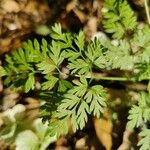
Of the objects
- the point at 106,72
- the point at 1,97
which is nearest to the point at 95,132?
the point at 106,72

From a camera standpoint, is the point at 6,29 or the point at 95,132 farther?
the point at 6,29

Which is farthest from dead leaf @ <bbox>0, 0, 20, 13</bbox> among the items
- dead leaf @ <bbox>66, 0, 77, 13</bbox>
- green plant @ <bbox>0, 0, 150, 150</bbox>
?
green plant @ <bbox>0, 0, 150, 150</bbox>

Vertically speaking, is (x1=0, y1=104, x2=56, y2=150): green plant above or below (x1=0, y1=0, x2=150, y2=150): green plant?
below

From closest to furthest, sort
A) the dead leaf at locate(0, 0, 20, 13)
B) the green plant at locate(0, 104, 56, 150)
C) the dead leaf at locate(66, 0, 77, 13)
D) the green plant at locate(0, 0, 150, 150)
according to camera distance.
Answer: the green plant at locate(0, 0, 150, 150)
the green plant at locate(0, 104, 56, 150)
the dead leaf at locate(0, 0, 20, 13)
the dead leaf at locate(66, 0, 77, 13)

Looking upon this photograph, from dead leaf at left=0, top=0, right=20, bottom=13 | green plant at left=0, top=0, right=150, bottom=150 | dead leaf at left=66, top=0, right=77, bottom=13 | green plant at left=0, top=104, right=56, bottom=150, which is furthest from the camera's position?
dead leaf at left=66, top=0, right=77, bottom=13

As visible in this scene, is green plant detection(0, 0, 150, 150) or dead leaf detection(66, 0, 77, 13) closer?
green plant detection(0, 0, 150, 150)

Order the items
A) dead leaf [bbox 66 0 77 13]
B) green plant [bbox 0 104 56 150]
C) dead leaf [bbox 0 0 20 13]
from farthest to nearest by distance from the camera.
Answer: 1. dead leaf [bbox 66 0 77 13]
2. dead leaf [bbox 0 0 20 13]
3. green plant [bbox 0 104 56 150]

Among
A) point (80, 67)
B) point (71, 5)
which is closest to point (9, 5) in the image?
point (71, 5)

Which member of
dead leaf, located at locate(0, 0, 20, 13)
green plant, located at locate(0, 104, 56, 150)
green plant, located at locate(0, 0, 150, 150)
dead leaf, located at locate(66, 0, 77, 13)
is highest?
dead leaf, located at locate(0, 0, 20, 13)

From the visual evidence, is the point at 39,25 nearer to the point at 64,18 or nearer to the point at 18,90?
the point at 64,18

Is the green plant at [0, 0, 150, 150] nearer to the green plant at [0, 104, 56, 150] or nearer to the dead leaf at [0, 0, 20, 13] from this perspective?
the green plant at [0, 104, 56, 150]

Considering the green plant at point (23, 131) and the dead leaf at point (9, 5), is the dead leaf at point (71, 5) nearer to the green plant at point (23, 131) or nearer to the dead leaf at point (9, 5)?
the dead leaf at point (9, 5)
